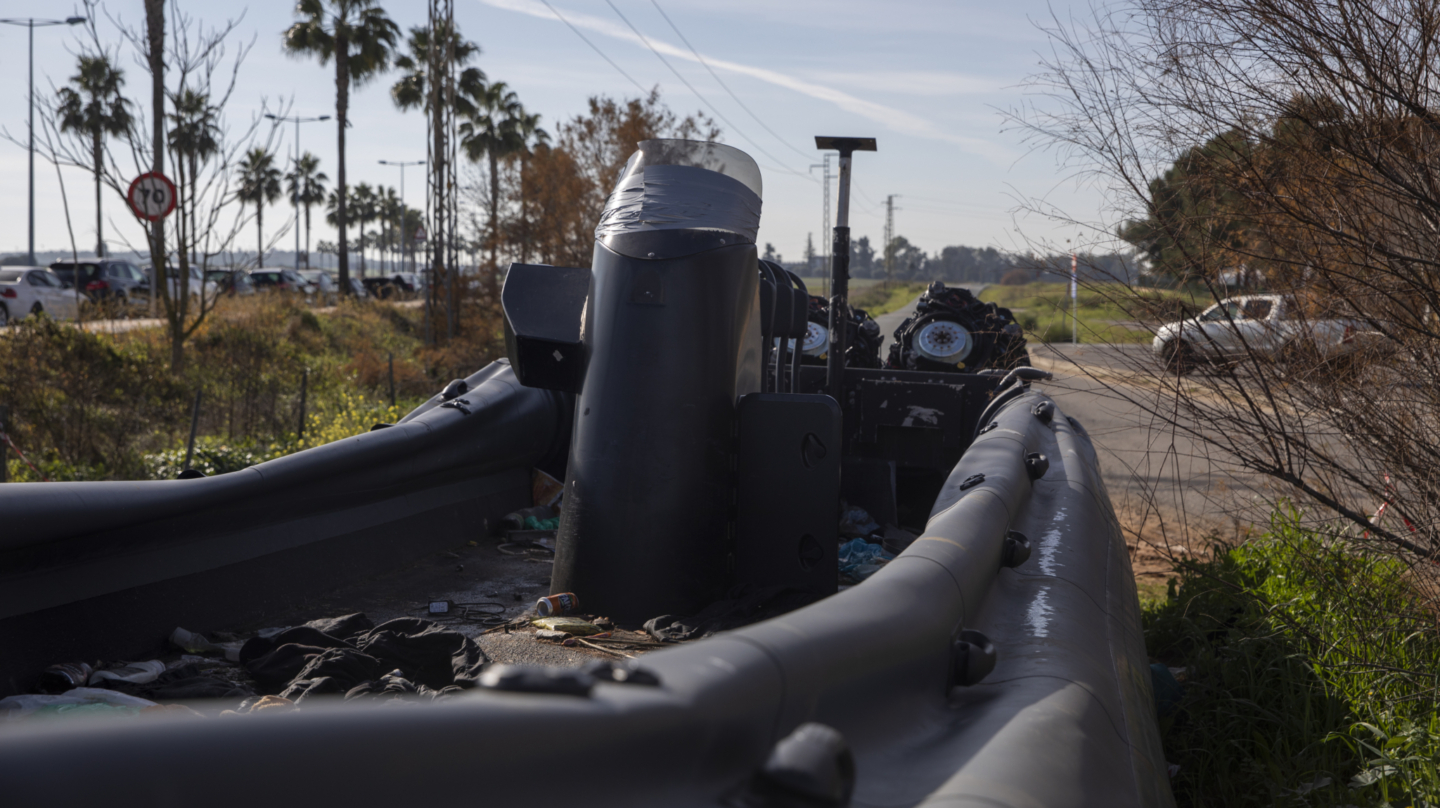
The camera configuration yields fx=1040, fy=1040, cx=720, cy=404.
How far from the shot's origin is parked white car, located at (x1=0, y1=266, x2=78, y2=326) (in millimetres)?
25609

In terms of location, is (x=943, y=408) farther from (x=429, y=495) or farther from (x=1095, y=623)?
(x=1095, y=623)

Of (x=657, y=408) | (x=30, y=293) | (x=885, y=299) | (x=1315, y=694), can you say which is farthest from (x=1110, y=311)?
(x=885, y=299)

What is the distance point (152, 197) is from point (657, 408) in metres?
8.34

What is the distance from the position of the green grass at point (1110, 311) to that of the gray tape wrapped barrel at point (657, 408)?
1580 mm

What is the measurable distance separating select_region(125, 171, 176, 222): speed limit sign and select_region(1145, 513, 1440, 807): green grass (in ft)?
30.4

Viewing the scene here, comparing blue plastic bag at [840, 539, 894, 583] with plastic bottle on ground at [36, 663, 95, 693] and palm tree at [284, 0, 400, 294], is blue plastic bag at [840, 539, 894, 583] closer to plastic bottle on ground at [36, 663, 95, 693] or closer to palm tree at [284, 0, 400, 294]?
plastic bottle on ground at [36, 663, 95, 693]

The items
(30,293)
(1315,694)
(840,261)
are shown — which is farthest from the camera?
(30,293)

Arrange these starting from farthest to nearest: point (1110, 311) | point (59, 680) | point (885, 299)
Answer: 1. point (885, 299)
2. point (1110, 311)
3. point (59, 680)

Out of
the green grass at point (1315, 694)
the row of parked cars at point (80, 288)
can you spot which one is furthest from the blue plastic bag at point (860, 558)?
the row of parked cars at point (80, 288)

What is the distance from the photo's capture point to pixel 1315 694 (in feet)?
13.6

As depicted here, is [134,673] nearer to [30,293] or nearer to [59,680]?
[59,680]

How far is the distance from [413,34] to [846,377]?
3119cm

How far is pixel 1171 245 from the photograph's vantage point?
437 cm

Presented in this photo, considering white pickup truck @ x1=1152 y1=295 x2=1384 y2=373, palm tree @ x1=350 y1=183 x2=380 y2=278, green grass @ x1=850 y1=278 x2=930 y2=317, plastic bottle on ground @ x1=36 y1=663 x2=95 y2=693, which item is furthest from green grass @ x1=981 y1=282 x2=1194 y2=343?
palm tree @ x1=350 y1=183 x2=380 y2=278
